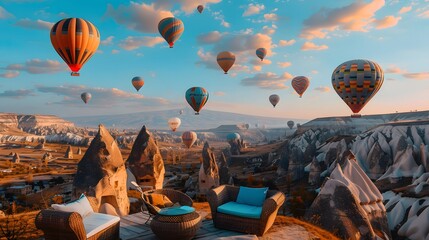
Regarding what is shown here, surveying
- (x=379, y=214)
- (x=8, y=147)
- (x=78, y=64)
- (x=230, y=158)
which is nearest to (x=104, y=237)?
(x=379, y=214)

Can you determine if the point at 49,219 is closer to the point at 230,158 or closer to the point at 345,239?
the point at 345,239

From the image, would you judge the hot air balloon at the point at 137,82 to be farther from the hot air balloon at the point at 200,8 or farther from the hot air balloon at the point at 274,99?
the hot air balloon at the point at 274,99

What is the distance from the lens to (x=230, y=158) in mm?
80750

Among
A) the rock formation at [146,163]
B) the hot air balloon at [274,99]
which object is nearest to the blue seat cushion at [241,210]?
the rock formation at [146,163]

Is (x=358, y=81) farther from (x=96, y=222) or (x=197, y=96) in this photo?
(x=96, y=222)

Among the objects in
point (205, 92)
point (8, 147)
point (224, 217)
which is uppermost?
point (205, 92)

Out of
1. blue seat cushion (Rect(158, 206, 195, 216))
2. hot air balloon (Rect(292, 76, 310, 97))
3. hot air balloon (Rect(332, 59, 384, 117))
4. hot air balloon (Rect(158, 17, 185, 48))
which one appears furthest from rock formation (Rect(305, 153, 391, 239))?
hot air balloon (Rect(292, 76, 310, 97))

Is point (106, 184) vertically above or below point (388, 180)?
above

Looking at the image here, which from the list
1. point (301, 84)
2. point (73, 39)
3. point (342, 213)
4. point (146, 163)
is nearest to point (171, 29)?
point (73, 39)

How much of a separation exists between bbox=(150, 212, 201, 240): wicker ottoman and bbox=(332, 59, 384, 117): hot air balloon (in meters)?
28.7

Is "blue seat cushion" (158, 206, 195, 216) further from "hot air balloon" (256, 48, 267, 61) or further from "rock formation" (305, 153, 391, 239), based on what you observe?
"hot air balloon" (256, 48, 267, 61)

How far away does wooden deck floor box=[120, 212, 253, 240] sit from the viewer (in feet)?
26.8

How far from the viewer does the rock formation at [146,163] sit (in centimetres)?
1997

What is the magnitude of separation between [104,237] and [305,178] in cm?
4251
